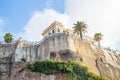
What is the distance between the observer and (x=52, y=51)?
50.7m

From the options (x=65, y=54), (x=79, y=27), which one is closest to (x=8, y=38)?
(x=65, y=54)

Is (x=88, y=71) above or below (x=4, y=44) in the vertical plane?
below

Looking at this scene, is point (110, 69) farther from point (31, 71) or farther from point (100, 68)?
point (31, 71)

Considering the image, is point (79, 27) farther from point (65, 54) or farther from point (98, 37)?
point (65, 54)

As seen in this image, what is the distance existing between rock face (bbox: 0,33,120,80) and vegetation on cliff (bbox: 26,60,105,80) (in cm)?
282

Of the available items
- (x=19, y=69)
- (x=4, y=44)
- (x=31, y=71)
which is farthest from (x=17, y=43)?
(x=31, y=71)

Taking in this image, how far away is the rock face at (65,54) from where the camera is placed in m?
50.2

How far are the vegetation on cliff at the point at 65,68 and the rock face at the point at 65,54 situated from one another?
9.25ft

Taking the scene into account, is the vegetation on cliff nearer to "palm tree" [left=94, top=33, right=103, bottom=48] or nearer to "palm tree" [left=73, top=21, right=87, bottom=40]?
"palm tree" [left=73, top=21, right=87, bottom=40]

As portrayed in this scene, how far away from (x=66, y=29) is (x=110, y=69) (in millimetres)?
16227

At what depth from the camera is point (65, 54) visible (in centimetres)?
5019

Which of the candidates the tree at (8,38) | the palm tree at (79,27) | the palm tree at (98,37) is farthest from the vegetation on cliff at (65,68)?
the palm tree at (98,37)

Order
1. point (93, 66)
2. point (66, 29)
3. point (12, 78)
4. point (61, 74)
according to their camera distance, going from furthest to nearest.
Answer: point (66, 29), point (93, 66), point (12, 78), point (61, 74)

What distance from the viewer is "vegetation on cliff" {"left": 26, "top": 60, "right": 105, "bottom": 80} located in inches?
1764
